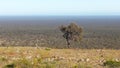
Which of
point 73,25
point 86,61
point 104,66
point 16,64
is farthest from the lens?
point 73,25

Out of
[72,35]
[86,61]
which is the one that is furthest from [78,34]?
[86,61]

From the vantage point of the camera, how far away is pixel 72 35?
214ft

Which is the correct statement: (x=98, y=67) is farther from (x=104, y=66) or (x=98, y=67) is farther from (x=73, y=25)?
(x=73, y=25)

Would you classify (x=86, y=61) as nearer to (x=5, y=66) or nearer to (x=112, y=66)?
(x=112, y=66)

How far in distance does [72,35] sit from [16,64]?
52.2 metres

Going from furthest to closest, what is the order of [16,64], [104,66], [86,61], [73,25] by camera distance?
1. [73,25]
2. [86,61]
3. [104,66]
4. [16,64]

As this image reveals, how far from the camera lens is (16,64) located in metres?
13.1

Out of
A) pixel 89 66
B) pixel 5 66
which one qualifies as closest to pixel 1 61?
pixel 5 66

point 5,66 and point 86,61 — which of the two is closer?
point 5,66

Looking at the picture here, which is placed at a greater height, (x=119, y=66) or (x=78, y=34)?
(x=119, y=66)

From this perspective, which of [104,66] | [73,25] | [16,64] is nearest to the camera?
[16,64]

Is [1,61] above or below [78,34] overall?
above

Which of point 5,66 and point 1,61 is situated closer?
point 5,66

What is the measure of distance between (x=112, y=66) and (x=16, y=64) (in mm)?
3954
